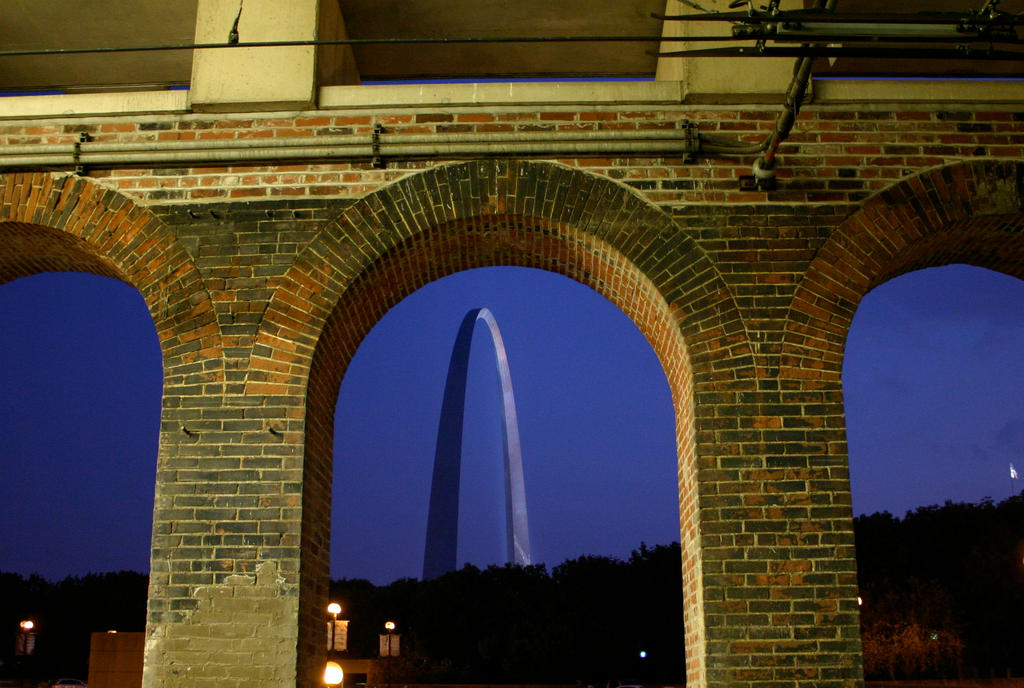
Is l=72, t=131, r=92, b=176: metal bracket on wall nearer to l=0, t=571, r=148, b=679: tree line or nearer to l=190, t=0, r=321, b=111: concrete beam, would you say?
l=190, t=0, r=321, b=111: concrete beam

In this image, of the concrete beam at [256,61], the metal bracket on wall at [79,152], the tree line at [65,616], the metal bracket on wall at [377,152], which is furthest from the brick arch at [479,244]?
the tree line at [65,616]

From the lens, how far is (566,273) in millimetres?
8312

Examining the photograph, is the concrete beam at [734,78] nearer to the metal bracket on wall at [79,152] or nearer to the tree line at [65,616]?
the metal bracket on wall at [79,152]

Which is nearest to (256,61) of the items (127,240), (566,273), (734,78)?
(127,240)

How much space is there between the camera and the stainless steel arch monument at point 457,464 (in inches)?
2751

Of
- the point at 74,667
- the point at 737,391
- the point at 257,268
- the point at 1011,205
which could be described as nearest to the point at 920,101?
the point at 1011,205

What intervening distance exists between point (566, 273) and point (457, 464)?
2884 inches

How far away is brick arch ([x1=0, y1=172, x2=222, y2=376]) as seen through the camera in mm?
7457

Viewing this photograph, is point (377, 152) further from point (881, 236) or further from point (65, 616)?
point (65, 616)

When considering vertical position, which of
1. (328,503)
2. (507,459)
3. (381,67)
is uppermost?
(507,459)

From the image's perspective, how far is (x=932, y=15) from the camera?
5168 mm

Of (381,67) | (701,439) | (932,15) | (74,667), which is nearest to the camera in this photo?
(932,15)

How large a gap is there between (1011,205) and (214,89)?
19.5 ft

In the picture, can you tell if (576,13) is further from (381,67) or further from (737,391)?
(737,391)
